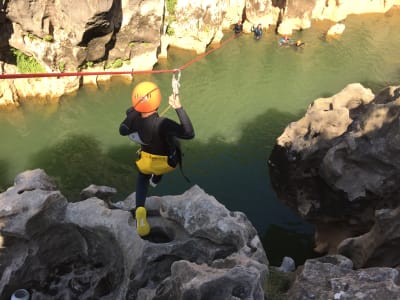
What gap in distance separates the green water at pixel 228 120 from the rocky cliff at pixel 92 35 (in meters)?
1.03

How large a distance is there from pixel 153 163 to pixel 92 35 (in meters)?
15.8

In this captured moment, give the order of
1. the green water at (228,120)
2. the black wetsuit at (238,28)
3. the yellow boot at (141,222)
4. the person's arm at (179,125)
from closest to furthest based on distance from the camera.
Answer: the person's arm at (179,125)
the yellow boot at (141,222)
the green water at (228,120)
the black wetsuit at (238,28)

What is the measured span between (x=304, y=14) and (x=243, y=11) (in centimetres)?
468

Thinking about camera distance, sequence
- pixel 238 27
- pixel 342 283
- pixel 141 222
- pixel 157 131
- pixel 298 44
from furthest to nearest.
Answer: pixel 238 27 → pixel 298 44 → pixel 141 222 → pixel 157 131 → pixel 342 283

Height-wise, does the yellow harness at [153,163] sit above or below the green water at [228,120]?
above

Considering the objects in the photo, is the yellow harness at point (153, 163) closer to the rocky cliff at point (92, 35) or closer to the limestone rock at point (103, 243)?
the limestone rock at point (103, 243)

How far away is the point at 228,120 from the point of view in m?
21.8

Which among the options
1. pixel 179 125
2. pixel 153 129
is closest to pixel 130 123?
pixel 153 129

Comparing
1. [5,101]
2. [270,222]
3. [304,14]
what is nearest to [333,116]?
[270,222]

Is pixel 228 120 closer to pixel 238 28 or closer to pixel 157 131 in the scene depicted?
pixel 238 28

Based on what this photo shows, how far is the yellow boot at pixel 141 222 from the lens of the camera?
7.15 metres

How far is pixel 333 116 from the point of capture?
11.8m

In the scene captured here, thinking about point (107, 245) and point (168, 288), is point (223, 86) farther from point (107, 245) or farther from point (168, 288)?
point (168, 288)

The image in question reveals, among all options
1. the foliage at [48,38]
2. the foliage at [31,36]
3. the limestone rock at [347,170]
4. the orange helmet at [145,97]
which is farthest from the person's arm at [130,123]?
the foliage at [31,36]
